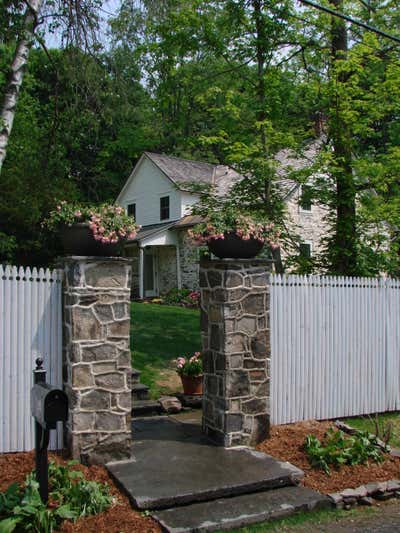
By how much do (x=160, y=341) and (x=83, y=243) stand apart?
6.48m

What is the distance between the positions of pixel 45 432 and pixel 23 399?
5.04 ft

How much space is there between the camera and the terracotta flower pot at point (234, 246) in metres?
5.64

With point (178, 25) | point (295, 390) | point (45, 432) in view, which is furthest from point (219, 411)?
point (178, 25)

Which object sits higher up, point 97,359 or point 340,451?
point 97,359

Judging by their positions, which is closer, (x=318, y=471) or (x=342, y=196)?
(x=318, y=471)

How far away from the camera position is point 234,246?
5660mm

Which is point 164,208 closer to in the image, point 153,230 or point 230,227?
point 153,230

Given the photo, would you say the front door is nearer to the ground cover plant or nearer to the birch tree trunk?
the ground cover plant

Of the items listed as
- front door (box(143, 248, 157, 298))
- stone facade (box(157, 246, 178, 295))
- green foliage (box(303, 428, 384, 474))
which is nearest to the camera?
green foliage (box(303, 428, 384, 474))

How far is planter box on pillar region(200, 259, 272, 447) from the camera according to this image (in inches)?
220

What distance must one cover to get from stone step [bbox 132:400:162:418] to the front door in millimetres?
15853

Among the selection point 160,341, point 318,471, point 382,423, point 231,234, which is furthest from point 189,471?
point 160,341

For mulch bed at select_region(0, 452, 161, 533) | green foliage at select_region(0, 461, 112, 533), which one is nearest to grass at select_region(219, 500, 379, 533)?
mulch bed at select_region(0, 452, 161, 533)

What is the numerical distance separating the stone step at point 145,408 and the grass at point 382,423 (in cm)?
249
